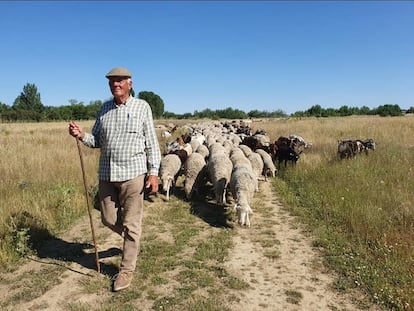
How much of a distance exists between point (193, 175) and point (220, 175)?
98cm

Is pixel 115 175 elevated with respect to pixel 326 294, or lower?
elevated

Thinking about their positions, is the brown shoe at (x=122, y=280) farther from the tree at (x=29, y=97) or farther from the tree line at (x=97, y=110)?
the tree at (x=29, y=97)

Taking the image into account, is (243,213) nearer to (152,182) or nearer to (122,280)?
(152,182)

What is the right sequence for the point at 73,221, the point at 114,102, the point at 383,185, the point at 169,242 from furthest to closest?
1. the point at 383,185
2. the point at 73,221
3. the point at 169,242
4. the point at 114,102

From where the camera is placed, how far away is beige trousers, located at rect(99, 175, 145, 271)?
4.64 metres

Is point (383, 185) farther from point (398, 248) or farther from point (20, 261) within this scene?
point (20, 261)

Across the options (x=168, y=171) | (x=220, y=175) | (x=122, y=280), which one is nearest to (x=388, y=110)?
(x=220, y=175)

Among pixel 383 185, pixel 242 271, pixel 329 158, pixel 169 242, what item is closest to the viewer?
pixel 242 271

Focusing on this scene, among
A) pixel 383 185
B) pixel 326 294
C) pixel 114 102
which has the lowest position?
pixel 326 294

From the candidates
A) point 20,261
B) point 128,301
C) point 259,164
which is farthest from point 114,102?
point 259,164

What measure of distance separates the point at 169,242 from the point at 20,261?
2472 millimetres

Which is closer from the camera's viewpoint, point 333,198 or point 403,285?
point 403,285

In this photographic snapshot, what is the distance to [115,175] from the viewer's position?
4523 millimetres

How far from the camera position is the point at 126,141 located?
452 cm
